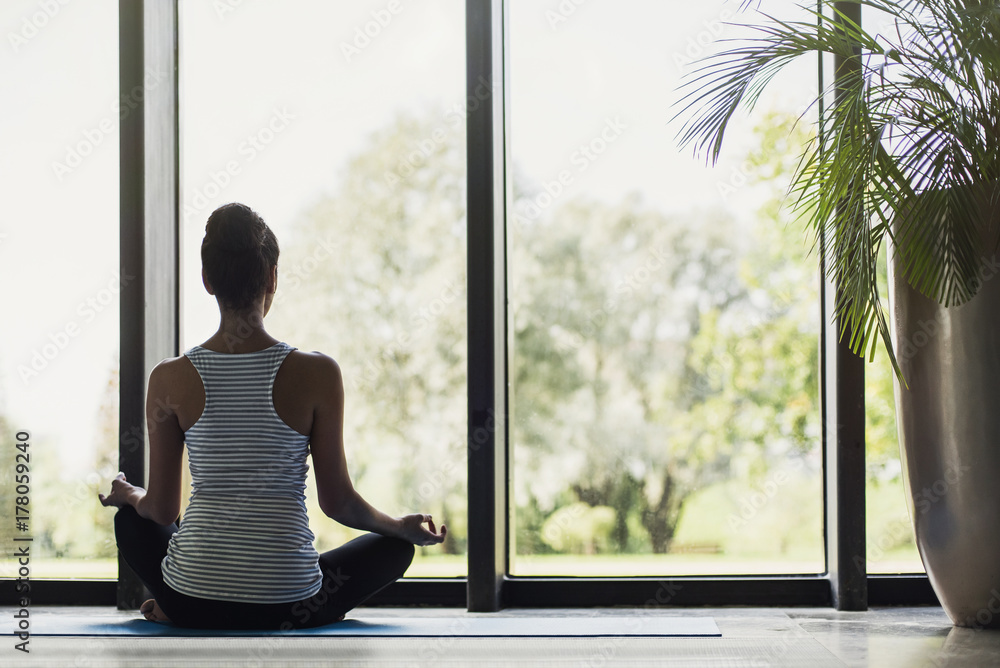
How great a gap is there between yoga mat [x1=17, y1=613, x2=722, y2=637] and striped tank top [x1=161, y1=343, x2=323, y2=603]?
0.33 ft

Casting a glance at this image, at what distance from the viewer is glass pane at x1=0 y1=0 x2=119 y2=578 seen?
8.73ft

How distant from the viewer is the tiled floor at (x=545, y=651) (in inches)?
60.9

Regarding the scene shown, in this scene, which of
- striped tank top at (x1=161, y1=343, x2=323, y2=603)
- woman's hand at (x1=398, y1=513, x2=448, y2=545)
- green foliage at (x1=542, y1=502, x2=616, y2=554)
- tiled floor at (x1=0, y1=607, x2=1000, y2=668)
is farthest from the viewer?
green foliage at (x1=542, y1=502, x2=616, y2=554)

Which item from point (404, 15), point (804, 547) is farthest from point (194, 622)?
point (404, 15)

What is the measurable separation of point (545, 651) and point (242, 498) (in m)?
0.72

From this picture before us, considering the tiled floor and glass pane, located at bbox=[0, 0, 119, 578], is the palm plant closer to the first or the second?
the tiled floor

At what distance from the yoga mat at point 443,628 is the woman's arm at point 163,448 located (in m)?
0.27

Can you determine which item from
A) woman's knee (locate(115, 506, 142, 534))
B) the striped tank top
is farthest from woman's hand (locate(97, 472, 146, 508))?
the striped tank top

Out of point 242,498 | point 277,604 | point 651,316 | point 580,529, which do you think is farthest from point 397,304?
point 277,604

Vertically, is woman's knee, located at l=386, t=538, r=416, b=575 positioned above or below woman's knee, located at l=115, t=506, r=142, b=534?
below

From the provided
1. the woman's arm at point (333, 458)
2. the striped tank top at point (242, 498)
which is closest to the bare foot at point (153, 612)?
the striped tank top at point (242, 498)

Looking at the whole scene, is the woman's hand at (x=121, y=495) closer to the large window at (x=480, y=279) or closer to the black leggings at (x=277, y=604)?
the black leggings at (x=277, y=604)

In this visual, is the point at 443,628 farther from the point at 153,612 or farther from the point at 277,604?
the point at 153,612

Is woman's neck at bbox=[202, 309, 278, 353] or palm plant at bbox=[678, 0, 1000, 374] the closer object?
woman's neck at bbox=[202, 309, 278, 353]
